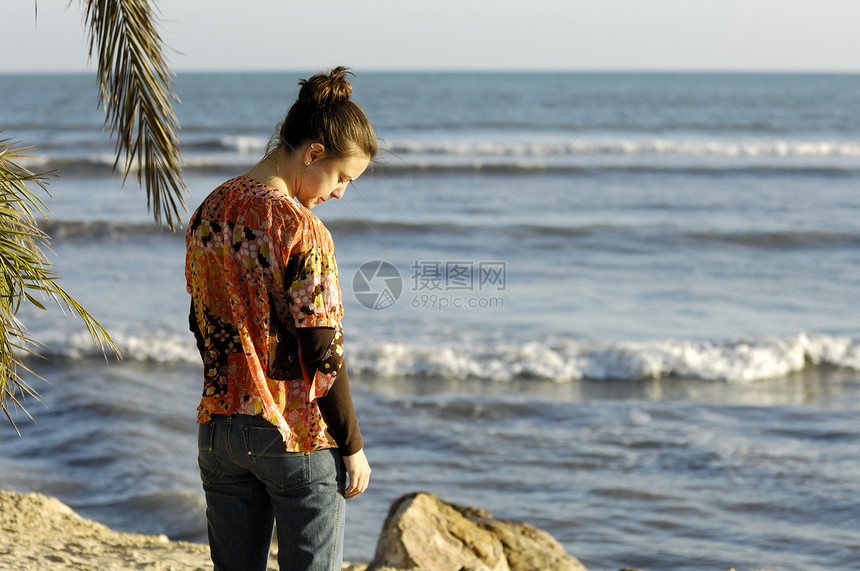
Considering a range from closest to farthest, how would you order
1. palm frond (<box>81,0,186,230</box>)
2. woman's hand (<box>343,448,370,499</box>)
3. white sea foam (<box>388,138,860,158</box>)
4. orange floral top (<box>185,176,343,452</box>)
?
1. orange floral top (<box>185,176,343,452</box>)
2. woman's hand (<box>343,448,370,499</box>)
3. palm frond (<box>81,0,186,230</box>)
4. white sea foam (<box>388,138,860,158</box>)

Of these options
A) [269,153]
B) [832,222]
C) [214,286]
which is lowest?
[214,286]

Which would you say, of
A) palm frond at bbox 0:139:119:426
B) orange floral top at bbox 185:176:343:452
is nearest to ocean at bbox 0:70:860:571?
orange floral top at bbox 185:176:343:452

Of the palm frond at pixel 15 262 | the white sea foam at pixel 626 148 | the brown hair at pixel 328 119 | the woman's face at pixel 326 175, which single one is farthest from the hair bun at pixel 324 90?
the white sea foam at pixel 626 148

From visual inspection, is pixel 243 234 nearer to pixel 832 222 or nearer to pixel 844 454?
pixel 844 454

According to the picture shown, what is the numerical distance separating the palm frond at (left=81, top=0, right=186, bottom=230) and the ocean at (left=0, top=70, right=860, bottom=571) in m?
1.02

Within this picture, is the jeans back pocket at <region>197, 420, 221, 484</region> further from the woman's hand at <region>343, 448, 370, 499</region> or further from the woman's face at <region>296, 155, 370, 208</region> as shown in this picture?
the woman's face at <region>296, 155, 370, 208</region>

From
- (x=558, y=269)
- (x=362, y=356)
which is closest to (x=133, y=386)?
(x=362, y=356)

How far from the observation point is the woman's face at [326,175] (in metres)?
1.59

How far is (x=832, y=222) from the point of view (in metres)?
12.3

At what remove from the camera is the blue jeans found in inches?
61.4

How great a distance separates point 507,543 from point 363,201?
11.2m

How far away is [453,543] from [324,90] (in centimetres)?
208

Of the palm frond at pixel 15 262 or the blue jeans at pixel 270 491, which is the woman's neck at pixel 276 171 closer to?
the blue jeans at pixel 270 491

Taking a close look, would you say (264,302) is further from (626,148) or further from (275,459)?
(626,148)
